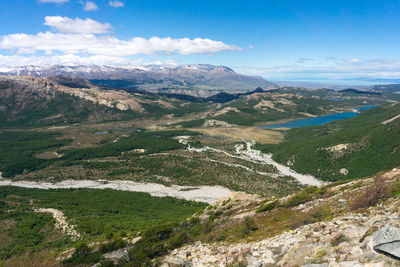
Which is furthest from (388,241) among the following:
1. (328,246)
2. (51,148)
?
(51,148)

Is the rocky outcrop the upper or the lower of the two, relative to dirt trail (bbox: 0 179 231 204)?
upper

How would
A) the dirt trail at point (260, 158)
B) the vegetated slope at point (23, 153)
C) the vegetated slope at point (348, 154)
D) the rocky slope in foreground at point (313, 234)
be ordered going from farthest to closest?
1. the vegetated slope at point (23, 153)
2. the dirt trail at point (260, 158)
3. the vegetated slope at point (348, 154)
4. the rocky slope in foreground at point (313, 234)

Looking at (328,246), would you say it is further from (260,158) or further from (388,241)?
(260,158)

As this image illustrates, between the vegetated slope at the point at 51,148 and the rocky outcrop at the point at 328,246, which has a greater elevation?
the rocky outcrop at the point at 328,246

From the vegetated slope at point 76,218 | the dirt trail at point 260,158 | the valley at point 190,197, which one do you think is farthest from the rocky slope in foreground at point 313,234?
the dirt trail at point 260,158

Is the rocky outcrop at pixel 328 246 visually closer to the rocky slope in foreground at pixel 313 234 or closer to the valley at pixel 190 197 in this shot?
the rocky slope in foreground at pixel 313 234

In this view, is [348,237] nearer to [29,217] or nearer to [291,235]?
[291,235]

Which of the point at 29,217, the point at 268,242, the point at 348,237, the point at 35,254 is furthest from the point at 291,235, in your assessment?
the point at 29,217

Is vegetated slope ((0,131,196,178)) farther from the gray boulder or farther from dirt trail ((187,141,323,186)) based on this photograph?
the gray boulder

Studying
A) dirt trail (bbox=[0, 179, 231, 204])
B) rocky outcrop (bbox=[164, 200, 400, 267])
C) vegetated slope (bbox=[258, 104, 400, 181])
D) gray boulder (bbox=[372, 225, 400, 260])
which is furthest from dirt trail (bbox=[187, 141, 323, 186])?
gray boulder (bbox=[372, 225, 400, 260])
